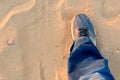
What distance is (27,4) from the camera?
85.3 inches

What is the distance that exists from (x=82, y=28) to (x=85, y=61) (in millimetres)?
296

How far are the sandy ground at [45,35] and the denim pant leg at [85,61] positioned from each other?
127mm

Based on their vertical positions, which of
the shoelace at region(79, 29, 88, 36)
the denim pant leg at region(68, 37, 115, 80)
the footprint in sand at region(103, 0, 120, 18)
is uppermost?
the footprint in sand at region(103, 0, 120, 18)

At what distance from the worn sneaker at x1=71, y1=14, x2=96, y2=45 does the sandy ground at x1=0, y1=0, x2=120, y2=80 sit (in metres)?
0.03

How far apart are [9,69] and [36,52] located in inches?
7.9

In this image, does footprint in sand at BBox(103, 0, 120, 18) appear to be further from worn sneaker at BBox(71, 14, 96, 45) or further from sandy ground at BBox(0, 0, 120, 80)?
worn sneaker at BBox(71, 14, 96, 45)

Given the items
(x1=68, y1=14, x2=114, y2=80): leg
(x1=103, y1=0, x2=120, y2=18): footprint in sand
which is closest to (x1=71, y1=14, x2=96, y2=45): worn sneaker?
(x1=68, y1=14, x2=114, y2=80): leg

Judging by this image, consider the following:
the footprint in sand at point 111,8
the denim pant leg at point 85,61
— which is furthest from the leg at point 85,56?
the footprint in sand at point 111,8

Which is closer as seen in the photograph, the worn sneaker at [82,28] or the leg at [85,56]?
the leg at [85,56]

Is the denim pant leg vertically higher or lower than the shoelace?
lower

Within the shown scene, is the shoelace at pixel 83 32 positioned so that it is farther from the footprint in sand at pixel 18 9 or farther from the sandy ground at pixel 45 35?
the footprint in sand at pixel 18 9

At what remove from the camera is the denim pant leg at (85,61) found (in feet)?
6.14

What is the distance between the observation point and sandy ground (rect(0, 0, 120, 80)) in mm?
2082

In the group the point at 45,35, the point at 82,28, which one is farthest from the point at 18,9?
the point at 82,28
